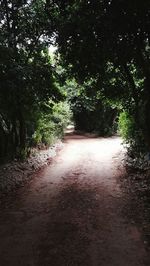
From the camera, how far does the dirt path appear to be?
5.47 meters

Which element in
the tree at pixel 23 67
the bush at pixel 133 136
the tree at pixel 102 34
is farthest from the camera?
the bush at pixel 133 136

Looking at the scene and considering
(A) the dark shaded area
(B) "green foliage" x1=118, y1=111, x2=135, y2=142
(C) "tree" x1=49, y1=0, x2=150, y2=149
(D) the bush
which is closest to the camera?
(A) the dark shaded area

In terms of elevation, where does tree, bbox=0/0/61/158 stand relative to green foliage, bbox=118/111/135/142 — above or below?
above

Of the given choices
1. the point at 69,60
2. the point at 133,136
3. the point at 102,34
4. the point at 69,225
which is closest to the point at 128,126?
the point at 133,136

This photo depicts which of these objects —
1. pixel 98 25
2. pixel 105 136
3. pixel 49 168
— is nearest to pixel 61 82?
pixel 49 168

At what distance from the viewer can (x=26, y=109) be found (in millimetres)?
13633

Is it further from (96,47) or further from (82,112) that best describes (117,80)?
(82,112)

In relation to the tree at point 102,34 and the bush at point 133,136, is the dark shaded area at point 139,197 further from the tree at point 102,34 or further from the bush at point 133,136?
the tree at point 102,34

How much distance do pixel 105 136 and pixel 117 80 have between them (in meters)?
15.0

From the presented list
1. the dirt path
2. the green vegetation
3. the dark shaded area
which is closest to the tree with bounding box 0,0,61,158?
the green vegetation

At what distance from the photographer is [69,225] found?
6.91 m

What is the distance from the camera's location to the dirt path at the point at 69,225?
547cm

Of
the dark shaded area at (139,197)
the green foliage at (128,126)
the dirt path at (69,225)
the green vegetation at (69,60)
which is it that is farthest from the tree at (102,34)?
the dirt path at (69,225)

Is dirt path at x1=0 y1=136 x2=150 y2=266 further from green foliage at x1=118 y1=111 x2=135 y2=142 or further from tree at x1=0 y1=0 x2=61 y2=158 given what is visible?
green foliage at x1=118 y1=111 x2=135 y2=142
